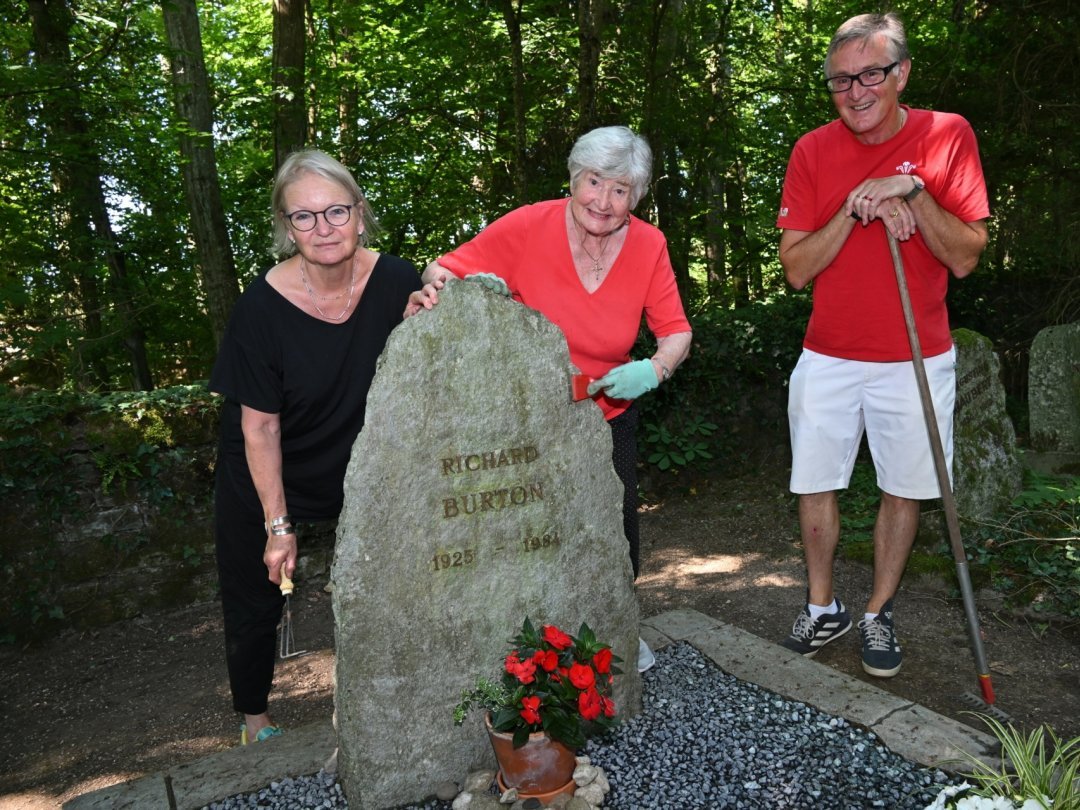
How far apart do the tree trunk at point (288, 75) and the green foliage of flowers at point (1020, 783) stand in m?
6.38

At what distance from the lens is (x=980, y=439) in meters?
5.09

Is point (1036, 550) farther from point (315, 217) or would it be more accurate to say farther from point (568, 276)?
point (315, 217)

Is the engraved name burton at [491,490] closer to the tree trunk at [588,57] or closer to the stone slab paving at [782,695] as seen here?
the stone slab paving at [782,695]

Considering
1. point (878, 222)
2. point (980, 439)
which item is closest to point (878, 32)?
point (878, 222)

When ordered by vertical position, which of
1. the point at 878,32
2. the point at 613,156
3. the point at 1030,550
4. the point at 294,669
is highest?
the point at 878,32

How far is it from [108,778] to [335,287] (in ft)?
8.42

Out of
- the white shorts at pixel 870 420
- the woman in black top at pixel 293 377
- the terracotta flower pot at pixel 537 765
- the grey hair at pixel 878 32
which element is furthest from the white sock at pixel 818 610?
the grey hair at pixel 878 32

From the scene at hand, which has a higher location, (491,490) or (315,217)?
(315,217)

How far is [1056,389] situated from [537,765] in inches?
234

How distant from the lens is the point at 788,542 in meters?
5.82

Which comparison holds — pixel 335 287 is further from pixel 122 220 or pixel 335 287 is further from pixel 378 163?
pixel 122 220

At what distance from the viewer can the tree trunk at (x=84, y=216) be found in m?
6.71

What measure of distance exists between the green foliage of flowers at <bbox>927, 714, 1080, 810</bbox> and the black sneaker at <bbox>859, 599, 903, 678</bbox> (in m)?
0.93

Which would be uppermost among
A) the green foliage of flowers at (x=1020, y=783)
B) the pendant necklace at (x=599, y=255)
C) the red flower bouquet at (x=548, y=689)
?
the pendant necklace at (x=599, y=255)
